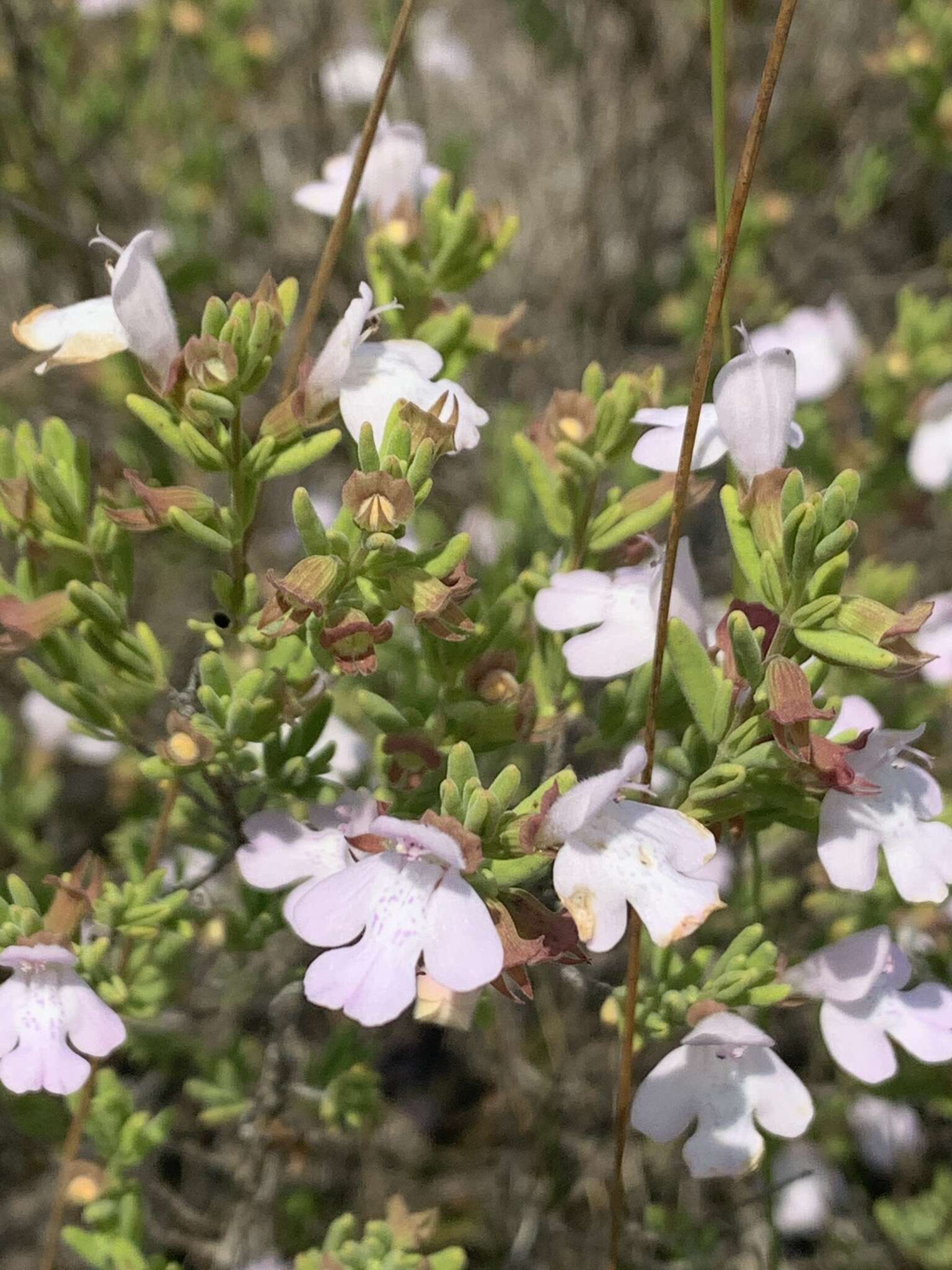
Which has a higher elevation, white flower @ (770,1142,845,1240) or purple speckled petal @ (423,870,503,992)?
purple speckled petal @ (423,870,503,992)

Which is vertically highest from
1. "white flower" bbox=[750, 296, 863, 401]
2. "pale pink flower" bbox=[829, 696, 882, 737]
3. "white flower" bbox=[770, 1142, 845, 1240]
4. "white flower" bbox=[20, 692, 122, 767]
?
"pale pink flower" bbox=[829, 696, 882, 737]

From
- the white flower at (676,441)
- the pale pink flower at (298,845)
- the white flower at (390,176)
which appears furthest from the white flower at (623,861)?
the white flower at (390,176)

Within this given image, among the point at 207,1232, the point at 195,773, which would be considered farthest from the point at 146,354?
the point at 207,1232

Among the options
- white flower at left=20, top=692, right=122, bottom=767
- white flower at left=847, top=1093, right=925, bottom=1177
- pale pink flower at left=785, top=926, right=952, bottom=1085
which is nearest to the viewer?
pale pink flower at left=785, top=926, right=952, bottom=1085

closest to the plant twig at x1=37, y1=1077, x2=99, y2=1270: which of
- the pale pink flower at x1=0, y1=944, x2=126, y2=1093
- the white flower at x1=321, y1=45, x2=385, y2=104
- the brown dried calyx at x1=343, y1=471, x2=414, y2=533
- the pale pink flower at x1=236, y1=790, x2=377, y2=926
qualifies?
the pale pink flower at x1=0, y1=944, x2=126, y2=1093

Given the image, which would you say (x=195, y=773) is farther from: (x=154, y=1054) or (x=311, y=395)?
(x=154, y=1054)

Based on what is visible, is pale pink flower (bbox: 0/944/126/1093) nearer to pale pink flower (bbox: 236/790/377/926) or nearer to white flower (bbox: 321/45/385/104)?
pale pink flower (bbox: 236/790/377/926)

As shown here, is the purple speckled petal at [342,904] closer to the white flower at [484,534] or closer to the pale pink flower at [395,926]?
the pale pink flower at [395,926]
